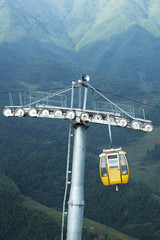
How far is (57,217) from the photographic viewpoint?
156 m

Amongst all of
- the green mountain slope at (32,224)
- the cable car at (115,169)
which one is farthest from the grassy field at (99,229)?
the cable car at (115,169)

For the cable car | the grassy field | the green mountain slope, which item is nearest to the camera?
the cable car

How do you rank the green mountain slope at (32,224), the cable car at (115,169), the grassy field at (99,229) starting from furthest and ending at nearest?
the green mountain slope at (32,224) → the grassy field at (99,229) → the cable car at (115,169)

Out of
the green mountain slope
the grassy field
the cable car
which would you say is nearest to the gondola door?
the cable car

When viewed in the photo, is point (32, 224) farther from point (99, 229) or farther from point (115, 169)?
point (115, 169)

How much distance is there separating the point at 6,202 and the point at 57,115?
6424 inches

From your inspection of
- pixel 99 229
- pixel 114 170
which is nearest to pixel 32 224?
pixel 99 229

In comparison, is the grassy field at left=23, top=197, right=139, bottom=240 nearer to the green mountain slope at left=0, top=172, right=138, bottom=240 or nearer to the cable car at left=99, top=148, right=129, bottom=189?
the green mountain slope at left=0, top=172, right=138, bottom=240

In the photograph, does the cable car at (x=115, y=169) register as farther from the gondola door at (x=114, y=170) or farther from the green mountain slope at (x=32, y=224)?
the green mountain slope at (x=32, y=224)

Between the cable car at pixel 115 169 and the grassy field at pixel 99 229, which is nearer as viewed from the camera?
the cable car at pixel 115 169

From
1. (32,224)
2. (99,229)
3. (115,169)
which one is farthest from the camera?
(32,224)

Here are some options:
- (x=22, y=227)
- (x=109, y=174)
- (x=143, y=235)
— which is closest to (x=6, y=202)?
(x=22, y=227)

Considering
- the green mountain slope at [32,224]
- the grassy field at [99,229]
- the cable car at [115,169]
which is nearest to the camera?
the cable car at [115,169]

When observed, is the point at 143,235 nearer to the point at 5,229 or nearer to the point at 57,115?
the point at 5,229
